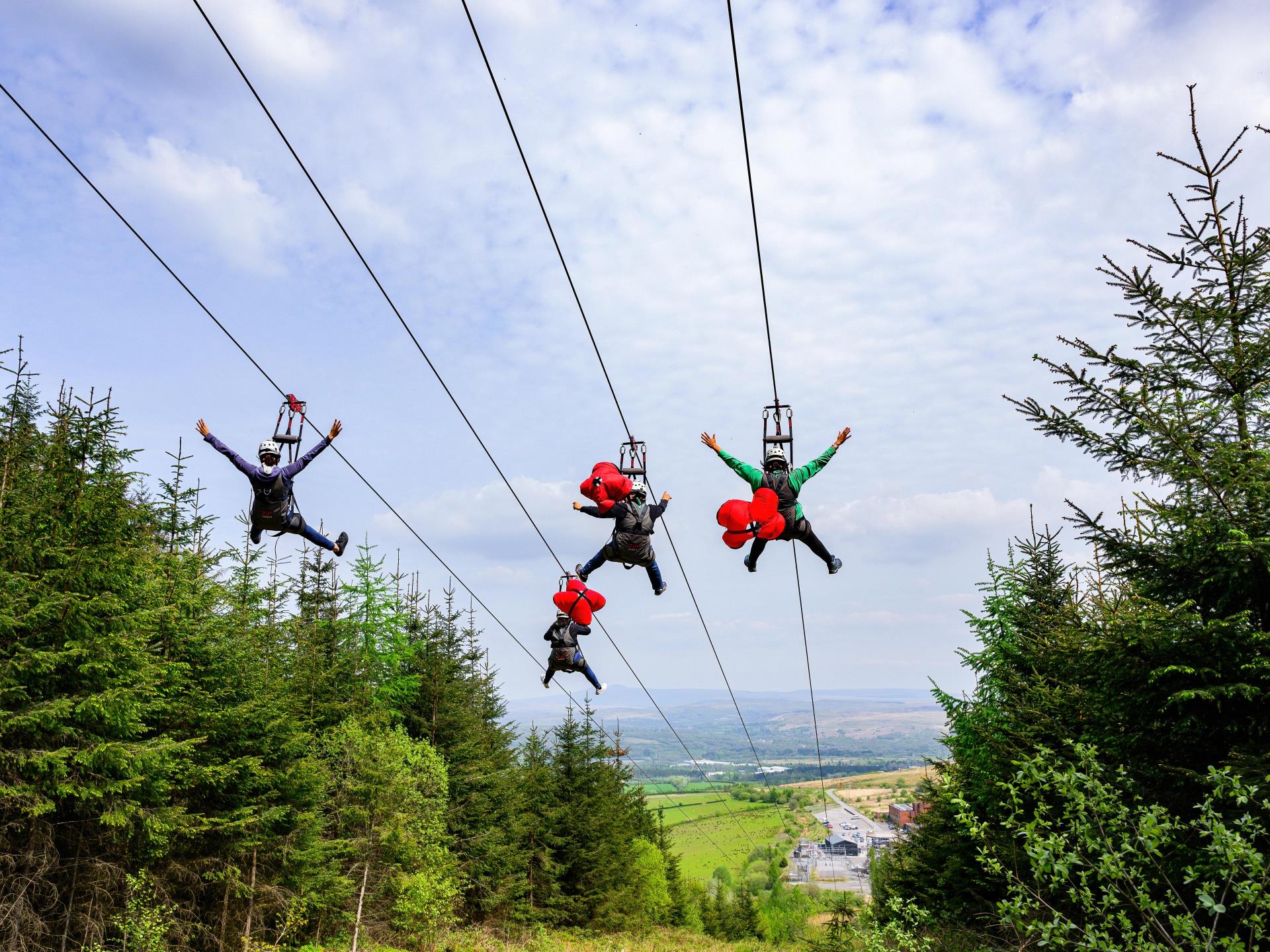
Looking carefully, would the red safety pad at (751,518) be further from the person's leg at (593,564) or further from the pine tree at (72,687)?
the pine tree at (72,687)

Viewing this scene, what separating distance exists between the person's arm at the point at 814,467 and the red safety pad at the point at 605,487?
2142 mm

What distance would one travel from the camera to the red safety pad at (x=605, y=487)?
9.54 metres

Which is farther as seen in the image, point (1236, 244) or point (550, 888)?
point (550, 888)

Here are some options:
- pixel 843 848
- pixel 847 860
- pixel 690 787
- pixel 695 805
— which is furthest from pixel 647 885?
pixel 690 787

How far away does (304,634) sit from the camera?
2248cm

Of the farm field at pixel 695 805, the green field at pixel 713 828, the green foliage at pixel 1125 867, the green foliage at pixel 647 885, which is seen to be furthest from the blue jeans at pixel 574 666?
the farm field at pixel 695 805

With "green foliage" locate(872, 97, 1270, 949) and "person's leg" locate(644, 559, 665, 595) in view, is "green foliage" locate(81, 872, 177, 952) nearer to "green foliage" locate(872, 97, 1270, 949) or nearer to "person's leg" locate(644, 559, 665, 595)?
"person's leg" locate(644, 559, 665, 595)

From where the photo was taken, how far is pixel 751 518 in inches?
359

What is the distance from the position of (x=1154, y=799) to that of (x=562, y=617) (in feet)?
26.1

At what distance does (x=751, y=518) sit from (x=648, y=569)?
2036mm

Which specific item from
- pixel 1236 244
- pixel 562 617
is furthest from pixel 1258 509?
pixel 562 617

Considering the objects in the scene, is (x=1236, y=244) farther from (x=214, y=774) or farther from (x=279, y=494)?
(x=214, y=774)

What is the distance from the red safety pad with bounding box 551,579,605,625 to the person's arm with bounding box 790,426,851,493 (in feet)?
13.3

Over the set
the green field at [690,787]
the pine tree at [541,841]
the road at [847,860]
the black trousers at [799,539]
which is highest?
the black trousers at [799,539]
